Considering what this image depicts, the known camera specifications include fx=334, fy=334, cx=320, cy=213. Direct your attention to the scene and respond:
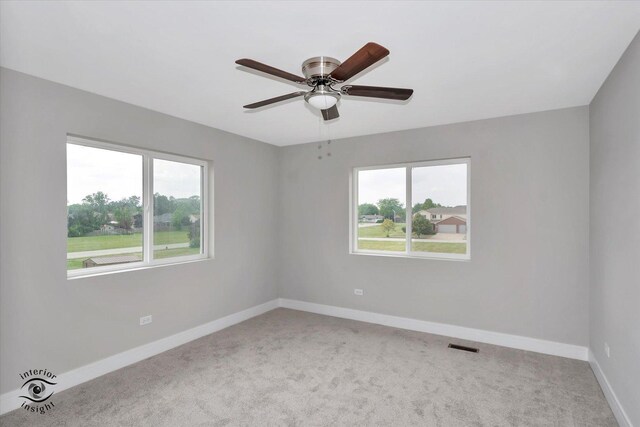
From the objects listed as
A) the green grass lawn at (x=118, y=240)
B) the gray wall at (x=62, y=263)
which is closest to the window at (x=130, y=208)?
the green grass lawn at (x=118, y=240)

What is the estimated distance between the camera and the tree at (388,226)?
14.6 ft

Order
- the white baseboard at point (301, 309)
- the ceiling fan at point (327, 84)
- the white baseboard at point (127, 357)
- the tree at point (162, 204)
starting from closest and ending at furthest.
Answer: the ceiling fan at point (327, 84)
the white baseboard at point (127, 357)
the white baseboard at point (301, 309)
the tree at point (162, 204)

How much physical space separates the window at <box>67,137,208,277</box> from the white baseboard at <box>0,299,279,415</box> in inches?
31.7

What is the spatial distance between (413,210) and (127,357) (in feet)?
11.5

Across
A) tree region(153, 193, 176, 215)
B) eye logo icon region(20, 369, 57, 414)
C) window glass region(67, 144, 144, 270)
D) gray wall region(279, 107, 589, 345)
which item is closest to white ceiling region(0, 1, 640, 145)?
gray wall region(279, 107, 589, 345)

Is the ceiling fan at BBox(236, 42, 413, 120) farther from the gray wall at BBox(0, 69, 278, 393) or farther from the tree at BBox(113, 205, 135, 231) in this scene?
the tree at BBox(113, 205, 135, 231)

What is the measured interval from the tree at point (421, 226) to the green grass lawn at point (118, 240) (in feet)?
9.18

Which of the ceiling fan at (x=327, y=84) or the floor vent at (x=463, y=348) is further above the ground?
the ceiling fan at (x=327, y=84)

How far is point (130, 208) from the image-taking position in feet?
11.1

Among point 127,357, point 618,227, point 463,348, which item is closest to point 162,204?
point 127,357

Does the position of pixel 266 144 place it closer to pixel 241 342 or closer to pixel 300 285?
pixel 300 285

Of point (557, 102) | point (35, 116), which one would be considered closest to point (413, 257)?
point (557, 102)

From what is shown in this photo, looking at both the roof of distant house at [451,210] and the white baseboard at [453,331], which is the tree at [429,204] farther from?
the white baseboard at [453,331]

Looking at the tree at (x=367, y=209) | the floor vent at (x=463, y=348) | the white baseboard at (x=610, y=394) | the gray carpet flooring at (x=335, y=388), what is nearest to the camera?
the white baseboard at (x=610, y=394)
